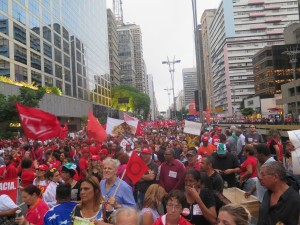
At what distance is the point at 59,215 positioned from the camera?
4.10 meters

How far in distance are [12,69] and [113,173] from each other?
4407 centimetres

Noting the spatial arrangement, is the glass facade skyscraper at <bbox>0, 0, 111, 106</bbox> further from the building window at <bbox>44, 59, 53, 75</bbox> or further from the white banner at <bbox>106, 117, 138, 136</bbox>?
the white banner at <bbox>106, 117, 138, 136</bbox>

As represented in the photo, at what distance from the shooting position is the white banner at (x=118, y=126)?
1769cm

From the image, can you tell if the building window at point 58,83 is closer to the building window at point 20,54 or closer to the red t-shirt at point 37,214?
the building window at point 20,54

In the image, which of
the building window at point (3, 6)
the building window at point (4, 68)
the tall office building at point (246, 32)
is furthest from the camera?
the tall office building at point (246, 32)

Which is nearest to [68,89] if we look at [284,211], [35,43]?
[35,43]

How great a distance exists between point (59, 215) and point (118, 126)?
45.6ft

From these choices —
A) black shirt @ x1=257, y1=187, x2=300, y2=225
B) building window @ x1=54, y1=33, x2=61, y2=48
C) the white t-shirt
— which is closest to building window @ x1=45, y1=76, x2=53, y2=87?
building window @ x1=54, y1=33, x2=61, y2=48

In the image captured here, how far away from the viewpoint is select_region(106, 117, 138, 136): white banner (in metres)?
17.7

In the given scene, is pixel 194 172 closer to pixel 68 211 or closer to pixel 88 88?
pixel 68 211

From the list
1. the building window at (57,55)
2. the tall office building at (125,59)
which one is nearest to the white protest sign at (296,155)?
the building window at (57,55)

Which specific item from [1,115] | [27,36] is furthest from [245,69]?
[1,115]

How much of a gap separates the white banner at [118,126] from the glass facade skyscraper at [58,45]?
101ft

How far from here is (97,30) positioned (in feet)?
336
